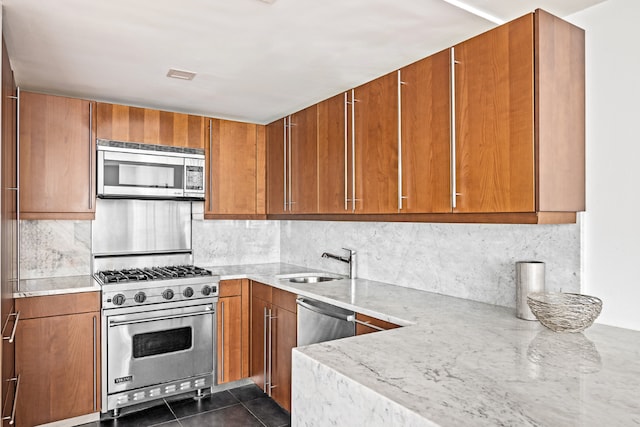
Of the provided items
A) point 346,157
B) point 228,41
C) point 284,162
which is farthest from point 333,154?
point 228,41

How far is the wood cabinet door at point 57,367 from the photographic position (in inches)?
106

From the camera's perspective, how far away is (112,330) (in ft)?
9.78

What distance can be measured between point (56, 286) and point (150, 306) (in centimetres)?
63

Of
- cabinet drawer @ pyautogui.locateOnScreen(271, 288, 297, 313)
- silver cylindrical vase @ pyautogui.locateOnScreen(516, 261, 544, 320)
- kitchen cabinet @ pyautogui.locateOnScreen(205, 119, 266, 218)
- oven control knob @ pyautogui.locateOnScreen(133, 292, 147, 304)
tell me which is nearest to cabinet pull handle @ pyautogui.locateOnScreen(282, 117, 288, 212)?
kitchen cabinet @ pyautogui.locateOnScreen(205, 119, 266, 218)

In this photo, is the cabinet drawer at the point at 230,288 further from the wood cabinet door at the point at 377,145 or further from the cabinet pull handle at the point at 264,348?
the wood cabinet door at the point at 377,145

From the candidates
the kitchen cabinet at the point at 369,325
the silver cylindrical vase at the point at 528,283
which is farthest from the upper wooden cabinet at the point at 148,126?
the silver cylindrical vase at the point at 528,283

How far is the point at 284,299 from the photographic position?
121 inches

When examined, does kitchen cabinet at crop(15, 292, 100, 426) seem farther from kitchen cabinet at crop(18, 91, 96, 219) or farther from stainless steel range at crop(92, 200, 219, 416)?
kitchen cabinet at crop(18, 91, 96, 219)

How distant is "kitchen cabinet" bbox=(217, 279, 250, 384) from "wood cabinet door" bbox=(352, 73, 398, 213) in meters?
1.36

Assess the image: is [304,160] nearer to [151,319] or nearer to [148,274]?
[148,274]

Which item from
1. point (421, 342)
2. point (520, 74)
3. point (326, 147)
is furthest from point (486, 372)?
point (326, 147)

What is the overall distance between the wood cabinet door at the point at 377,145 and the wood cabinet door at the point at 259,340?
3.98 feet

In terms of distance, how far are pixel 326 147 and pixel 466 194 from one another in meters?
1.33

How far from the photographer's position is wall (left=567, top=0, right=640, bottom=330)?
1.83 metres
